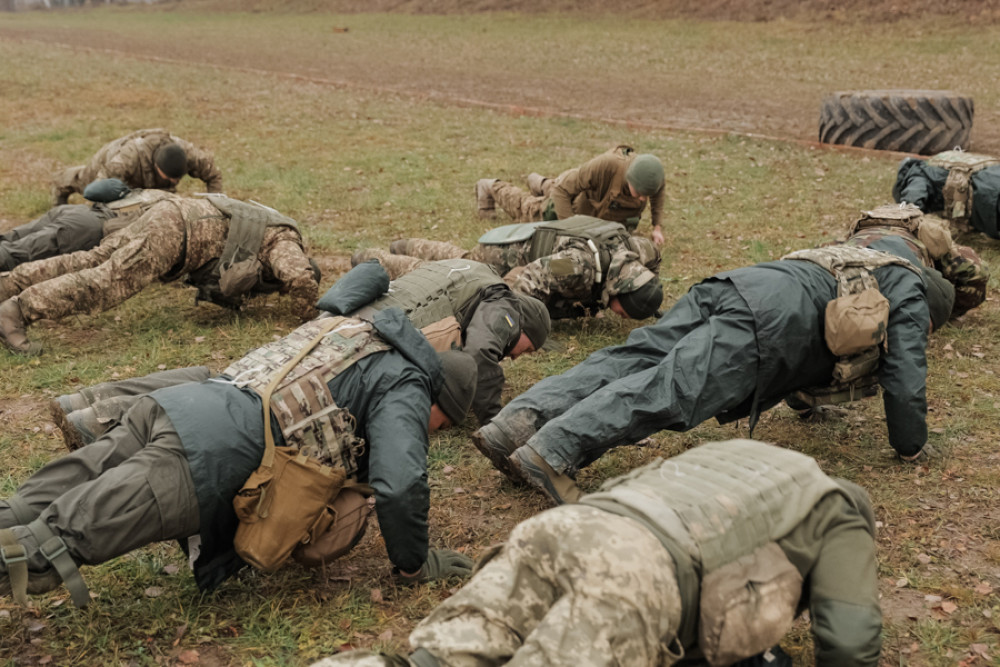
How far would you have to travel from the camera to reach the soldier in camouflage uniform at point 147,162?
9.05m

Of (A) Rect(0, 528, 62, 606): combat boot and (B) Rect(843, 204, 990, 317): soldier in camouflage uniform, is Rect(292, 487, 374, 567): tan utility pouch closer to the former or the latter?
(A) Rect(0, 528, 62, 606): combat boot

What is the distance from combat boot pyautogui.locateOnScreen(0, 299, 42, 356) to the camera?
7055mm

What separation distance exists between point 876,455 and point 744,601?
2869mm

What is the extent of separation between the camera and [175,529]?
391 cm

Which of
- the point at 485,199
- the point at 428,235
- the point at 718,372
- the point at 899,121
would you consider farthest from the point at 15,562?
the point at 899,121

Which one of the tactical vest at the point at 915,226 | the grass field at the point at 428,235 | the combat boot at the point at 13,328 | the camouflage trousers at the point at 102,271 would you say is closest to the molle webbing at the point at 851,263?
the grass field at the point at 428,235

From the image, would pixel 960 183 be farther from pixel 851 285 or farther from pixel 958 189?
pixel 851 285

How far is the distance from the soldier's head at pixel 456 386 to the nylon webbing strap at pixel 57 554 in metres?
1.76

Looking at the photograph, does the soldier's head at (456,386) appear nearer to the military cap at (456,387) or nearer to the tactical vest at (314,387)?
the military cap at (456,387)

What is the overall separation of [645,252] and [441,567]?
4125mm

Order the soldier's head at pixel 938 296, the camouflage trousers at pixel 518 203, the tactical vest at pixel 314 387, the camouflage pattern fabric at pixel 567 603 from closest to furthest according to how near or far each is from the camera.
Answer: the camouflage pattern fabric at pixel 567 603 → the tactical vest at pixel 314 387 → the soldier's head at pixel 938 296 → the camouflage trousers at pixel 518 203

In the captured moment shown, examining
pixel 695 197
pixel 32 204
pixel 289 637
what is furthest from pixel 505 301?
pixel 32 204

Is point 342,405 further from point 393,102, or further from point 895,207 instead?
point 393,102

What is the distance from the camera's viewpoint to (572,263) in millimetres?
7188
